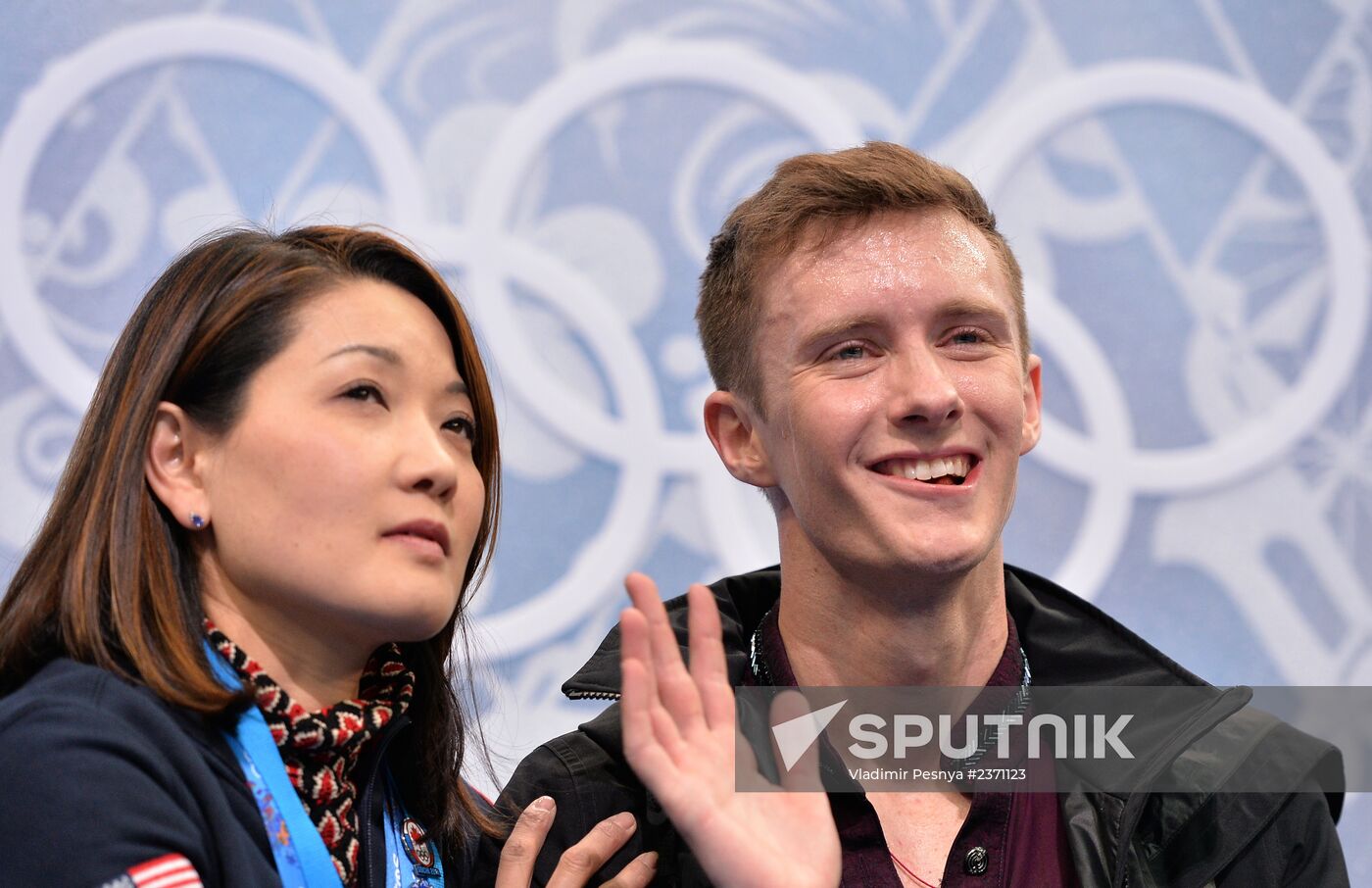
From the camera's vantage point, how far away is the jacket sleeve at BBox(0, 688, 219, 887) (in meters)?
1.68

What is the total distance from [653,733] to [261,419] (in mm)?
766

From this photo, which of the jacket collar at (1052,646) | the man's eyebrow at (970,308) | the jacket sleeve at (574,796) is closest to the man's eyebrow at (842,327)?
the man's eyebrow at (970,308)

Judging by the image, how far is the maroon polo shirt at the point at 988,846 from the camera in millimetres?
2166

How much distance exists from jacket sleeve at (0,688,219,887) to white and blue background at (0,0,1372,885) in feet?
6.32

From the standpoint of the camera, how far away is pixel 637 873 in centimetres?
220

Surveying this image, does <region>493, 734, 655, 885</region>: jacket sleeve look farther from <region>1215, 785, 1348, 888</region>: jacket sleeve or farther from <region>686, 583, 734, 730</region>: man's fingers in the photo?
<region>1215, 785, 1348, 888</region>: jacket sleeve

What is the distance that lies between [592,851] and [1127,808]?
0.86 meters

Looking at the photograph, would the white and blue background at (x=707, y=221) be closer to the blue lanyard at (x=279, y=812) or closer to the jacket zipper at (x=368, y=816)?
the jacket zipper at (x=368, y=816)

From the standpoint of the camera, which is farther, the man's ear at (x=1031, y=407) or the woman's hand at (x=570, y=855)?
the man's ear at (x=1031, y=407)

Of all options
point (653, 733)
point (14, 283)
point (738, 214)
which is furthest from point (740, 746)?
point (14, 283)

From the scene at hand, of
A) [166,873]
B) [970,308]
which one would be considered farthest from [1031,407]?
[166,873]

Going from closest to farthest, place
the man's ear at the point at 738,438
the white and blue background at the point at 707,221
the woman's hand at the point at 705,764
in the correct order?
the woman's hand at the point at 705,764
the man's ear at the point at 738,438
the white and blue background at the point at 707,221

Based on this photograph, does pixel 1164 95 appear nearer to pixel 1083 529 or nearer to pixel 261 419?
pixel 1083 529

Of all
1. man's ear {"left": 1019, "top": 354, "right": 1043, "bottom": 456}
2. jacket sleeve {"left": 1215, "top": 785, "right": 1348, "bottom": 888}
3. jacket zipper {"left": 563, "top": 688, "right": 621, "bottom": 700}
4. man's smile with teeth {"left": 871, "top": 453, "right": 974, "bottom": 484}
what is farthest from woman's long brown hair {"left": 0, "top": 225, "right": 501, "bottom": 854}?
jacket sleeve {"left": 1215, "top": 785, "right": 1348, "bottom": 888}
